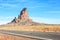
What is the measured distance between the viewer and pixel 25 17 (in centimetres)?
19950

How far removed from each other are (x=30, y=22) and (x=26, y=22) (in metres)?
3.83

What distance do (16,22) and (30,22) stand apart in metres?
12.1

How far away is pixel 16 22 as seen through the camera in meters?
194

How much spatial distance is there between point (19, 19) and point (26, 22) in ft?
22.2

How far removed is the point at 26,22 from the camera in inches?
7854

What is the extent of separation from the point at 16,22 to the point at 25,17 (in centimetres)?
993

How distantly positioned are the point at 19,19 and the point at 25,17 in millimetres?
5717

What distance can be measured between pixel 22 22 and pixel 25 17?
654cm

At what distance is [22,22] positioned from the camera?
195125 millimetres

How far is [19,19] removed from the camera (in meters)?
197

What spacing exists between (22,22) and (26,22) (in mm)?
5464

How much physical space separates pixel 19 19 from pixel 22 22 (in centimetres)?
426
